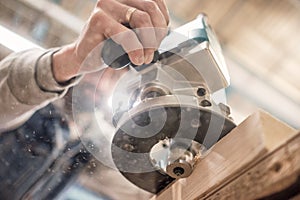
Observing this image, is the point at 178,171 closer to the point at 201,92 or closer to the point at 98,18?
the point at 201,92

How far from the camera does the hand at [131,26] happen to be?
0.72 metres

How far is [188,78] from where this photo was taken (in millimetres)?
792

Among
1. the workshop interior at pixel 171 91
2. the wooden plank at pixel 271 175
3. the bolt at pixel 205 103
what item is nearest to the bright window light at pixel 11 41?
the workshop interior at pixel 171 91

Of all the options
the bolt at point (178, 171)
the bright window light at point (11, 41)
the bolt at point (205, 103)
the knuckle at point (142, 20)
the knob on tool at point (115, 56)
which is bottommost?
the bright window light at point (11, 41)

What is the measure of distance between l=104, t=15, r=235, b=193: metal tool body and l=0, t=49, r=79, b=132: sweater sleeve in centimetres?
26

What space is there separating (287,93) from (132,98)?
74.0 inches

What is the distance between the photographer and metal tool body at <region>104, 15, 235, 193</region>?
63cm

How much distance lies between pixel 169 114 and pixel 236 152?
13 cm

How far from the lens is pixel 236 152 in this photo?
0.54 m

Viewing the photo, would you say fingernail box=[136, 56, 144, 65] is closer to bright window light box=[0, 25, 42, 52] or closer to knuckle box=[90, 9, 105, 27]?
knuckle box=[90, 9, 105, 27]

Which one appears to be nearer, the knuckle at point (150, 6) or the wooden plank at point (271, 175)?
the wooden plank at point (271, 175)

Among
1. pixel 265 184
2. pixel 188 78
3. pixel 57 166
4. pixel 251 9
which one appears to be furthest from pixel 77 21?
pixel 265 184

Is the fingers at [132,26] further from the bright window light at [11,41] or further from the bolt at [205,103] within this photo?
the bright window light at [11,41]

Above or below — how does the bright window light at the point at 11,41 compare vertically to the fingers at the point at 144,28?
below
